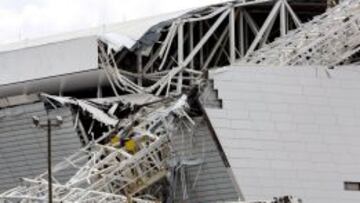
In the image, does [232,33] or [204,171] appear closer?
[204,171]

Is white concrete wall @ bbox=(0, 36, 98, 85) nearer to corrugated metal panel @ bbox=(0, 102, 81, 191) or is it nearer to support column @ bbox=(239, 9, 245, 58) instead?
corrugated metal panel @ bbox=(0, 102, 81, 191)

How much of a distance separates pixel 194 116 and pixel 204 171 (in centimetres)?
273

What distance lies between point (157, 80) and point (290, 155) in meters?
14.5

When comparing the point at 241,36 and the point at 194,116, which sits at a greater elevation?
the point at 241,36

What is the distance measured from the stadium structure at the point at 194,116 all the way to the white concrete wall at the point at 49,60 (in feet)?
0.29

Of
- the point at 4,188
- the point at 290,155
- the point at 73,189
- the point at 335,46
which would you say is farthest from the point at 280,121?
the point at 4,188

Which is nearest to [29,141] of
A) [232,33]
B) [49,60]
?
[49,60]

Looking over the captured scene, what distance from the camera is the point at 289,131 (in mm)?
59844

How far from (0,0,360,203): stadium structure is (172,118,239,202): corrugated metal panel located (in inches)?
2.3

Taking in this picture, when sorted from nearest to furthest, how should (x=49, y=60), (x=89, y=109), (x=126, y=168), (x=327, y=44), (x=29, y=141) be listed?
(x=126, y=168) < (x=327, y=44) < (x=89, y=109) < (x=29, y=141) < (x=49, y=60)

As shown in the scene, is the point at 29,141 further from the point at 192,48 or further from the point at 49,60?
the point at 192,48

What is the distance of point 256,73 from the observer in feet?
197

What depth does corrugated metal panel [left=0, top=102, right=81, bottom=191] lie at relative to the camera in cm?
6725

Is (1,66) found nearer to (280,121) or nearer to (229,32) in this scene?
(229,32)
